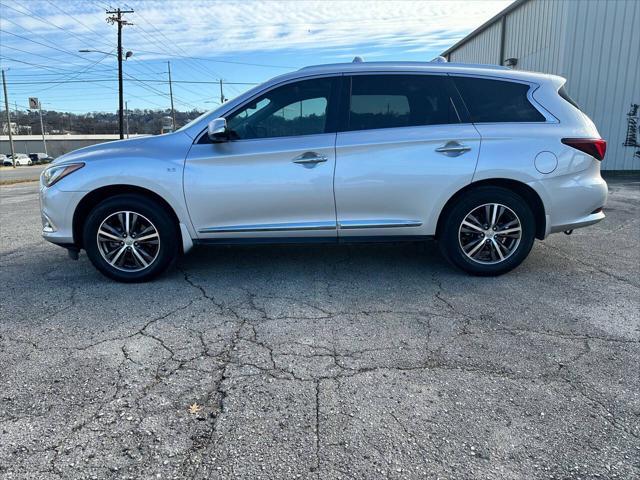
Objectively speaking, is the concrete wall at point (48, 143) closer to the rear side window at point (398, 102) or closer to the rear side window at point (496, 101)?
the rear side window at point (398, 102)

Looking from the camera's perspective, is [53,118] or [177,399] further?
[53,118]

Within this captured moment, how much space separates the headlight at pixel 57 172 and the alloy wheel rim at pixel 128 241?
0.55 metres

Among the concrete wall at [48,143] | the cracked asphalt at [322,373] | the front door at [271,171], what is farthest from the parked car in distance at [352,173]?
the concrete wall at [48,143]

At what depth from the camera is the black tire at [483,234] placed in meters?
4.42

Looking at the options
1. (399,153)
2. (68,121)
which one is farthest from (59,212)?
(68,121)

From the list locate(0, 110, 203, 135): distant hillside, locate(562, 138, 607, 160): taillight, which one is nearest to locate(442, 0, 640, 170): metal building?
locate(562, 138, 607, 160): taillight

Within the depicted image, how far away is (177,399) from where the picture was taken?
2.61 m

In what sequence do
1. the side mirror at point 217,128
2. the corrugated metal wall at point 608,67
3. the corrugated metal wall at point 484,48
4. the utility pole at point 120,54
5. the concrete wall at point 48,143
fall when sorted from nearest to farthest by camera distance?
the side mirror at point 217,128 → the corrugated metal wall at point 608,67 → the corrugated metal wall at point 484,48 → the utility pole at point 120,54 → the concrete wall at point 48,143

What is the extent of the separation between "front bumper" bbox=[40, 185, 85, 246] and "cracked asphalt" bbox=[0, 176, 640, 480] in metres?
0.47

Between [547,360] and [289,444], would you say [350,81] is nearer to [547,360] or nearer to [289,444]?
[547,360]

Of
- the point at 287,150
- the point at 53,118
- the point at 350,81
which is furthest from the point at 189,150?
the point at 53,118

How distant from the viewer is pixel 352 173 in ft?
14.2

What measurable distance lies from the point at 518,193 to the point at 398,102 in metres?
1.43

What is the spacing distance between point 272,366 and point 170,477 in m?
1.00
